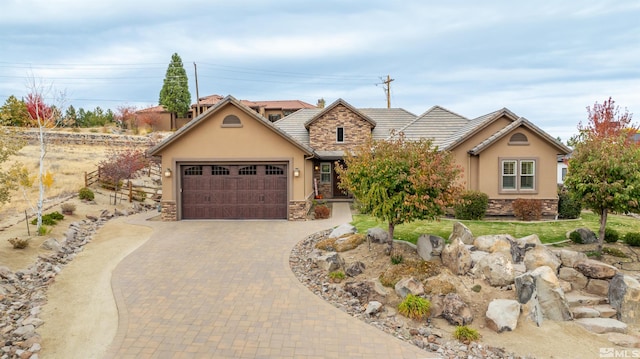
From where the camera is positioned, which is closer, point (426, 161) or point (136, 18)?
point (426, 161)

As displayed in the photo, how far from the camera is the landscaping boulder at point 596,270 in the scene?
907cm

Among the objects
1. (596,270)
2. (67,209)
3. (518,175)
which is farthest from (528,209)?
(67,209)

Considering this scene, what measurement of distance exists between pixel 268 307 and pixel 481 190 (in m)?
13.8

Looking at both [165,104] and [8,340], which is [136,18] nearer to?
[8,340]

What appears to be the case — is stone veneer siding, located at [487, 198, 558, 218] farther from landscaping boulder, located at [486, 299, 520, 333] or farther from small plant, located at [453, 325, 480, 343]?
small plant, located at [453, 325, 480, 343]

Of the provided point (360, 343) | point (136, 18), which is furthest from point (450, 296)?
point (136, 18)

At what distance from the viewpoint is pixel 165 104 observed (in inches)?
2120

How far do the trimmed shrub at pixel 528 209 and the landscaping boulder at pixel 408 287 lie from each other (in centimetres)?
1126

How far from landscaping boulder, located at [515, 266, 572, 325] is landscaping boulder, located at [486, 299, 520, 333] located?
20.2 inches

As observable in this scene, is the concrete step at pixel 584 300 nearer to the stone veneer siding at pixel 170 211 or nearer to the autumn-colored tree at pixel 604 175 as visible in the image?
the autumn-colored tree at pixel 604 175

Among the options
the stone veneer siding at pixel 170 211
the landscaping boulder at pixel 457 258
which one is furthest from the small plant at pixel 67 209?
the landscaping boulder at pixel 457 258

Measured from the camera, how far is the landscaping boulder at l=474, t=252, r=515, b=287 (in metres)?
9.02

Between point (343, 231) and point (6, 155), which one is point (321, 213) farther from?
point (6, 155)

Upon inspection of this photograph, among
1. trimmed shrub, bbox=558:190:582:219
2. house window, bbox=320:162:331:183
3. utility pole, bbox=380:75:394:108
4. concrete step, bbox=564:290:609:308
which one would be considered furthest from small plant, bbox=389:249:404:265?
utility pole, bbox=380:75:394:108
